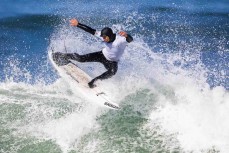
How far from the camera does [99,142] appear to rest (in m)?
10.6

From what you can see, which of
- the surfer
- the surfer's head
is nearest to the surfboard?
the surfer

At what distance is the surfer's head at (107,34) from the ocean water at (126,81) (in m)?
2.09

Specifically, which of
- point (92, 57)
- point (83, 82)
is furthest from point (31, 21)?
point (92, 57)

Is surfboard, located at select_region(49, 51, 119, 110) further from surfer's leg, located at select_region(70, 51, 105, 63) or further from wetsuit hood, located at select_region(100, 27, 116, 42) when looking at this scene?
wetsuit hood, located at select_region(100, 27, 116, 42)

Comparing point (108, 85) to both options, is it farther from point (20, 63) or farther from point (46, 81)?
point (20, 63)

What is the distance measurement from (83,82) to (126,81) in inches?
64.2

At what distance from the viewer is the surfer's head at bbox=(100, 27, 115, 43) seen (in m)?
10.7

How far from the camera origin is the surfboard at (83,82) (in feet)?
37.8

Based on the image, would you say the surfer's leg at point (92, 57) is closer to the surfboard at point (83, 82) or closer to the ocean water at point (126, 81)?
the surfboard at point (83, 82)

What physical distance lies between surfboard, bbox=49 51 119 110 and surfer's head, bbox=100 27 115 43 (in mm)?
1806

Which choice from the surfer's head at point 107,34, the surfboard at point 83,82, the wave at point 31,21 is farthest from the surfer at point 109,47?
the wave at point 31,21

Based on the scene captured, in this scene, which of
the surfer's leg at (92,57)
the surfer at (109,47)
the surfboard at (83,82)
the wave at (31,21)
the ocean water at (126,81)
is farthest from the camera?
the wave at (31,21)

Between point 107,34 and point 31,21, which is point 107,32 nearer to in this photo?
point 107,34

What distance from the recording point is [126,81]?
1333 cm
